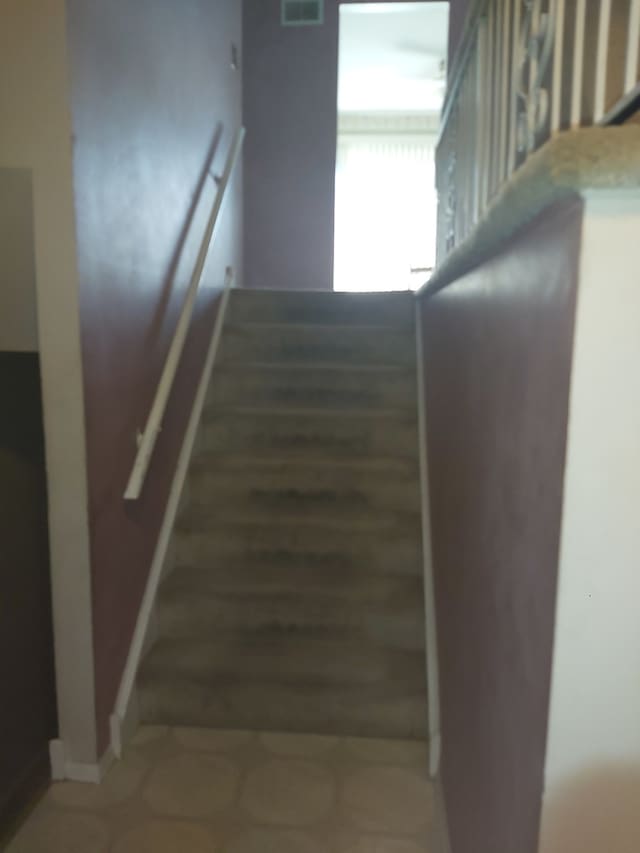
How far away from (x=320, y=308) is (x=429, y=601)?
1799mm

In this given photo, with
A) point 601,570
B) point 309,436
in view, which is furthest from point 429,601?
point 601,570

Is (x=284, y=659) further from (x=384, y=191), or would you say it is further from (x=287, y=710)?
(x=384, y=191)

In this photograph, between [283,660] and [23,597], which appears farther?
[283,660]

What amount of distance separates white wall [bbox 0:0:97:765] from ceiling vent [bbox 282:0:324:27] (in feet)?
10.7

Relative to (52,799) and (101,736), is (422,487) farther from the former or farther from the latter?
(52,799)

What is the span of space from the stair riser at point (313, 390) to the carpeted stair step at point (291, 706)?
131 centimetres

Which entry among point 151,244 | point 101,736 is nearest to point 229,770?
point 101,736

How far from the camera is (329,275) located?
4695mm

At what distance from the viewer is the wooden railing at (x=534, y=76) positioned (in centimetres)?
81

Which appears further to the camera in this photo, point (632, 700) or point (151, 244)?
point (151, 244)

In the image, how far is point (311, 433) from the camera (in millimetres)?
2980

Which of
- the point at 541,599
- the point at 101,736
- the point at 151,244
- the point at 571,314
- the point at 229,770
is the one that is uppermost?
the point at 151,244

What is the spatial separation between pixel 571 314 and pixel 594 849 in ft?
2.19

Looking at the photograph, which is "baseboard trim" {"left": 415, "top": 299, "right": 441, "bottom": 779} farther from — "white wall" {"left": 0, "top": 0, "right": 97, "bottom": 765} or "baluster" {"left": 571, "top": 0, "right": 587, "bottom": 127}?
"baluster" {"left": 571, "top": 0, "right": 587, "bottom": 127}
